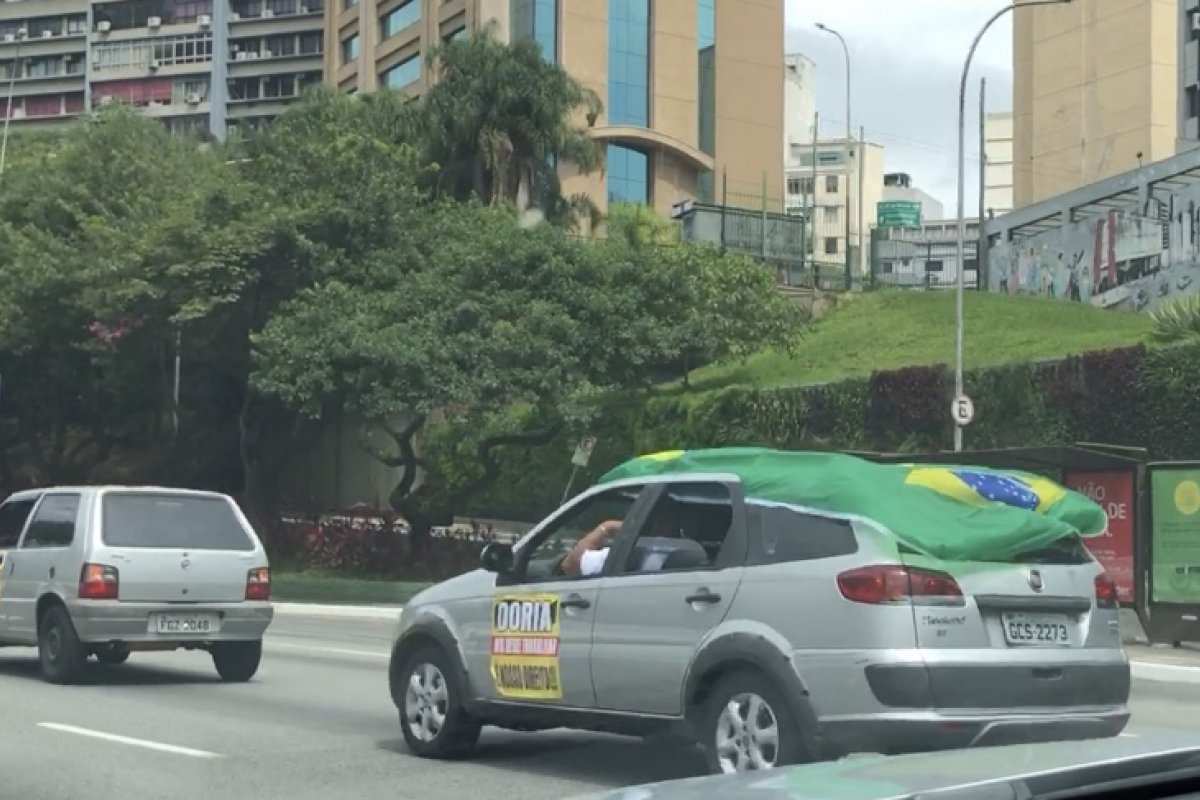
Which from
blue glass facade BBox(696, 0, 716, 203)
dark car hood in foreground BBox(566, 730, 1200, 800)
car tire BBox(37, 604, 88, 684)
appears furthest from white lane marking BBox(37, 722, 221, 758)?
blue glass facade BBox(696, 0, 716, 203)

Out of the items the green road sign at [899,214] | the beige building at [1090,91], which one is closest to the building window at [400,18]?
the beige building at [1090,91]

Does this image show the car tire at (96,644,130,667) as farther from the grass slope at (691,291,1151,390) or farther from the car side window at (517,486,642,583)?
the grass slope at (691,291,1151,390)

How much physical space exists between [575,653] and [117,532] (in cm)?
696

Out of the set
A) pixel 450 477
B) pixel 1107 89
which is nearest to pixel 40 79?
pixel 1107 89

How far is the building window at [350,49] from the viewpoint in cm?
8006

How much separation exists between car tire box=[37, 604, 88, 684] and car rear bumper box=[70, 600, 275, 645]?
199 millimetres

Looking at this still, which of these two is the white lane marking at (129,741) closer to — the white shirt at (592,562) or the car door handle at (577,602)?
the car door handle at (577,602)

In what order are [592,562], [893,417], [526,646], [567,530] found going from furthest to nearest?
[893,417] → [567,530] → [526,646] → [592,562]

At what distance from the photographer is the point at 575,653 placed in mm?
9586

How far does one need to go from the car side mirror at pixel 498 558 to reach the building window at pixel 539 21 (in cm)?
5795

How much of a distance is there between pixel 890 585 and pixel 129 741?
18.9 feet

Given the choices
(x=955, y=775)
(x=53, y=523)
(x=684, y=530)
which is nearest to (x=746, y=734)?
(x=684, y=530)

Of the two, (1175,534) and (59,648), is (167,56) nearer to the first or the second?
(1175,534)

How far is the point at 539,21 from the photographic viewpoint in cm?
6688
